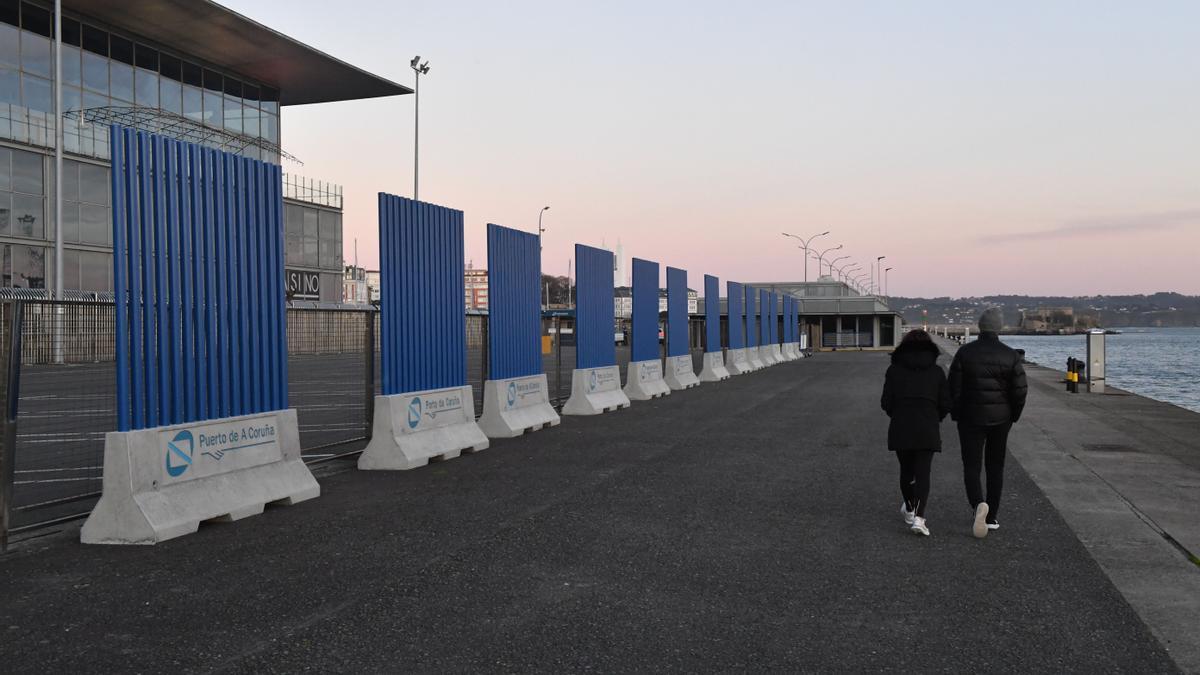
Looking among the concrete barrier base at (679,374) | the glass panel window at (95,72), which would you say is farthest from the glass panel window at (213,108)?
the concrete barrier base at (679,374)

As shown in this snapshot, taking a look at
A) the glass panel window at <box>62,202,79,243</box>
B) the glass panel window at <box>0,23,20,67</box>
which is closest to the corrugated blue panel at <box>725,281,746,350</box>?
the glass panel window at <box>62,202,79,243</box>

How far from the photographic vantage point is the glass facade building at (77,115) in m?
36.7

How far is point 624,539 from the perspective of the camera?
24.6 ft

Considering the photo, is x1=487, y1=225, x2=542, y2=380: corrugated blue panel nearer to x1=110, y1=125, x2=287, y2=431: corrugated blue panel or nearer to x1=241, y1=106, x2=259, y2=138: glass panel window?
x1=110, y1=125, x2=287, y2=431: corrugated blue panel

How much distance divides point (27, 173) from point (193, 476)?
35.1 meters

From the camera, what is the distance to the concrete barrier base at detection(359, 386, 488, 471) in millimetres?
11500

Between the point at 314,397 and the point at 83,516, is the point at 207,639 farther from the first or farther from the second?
the point at 314,397

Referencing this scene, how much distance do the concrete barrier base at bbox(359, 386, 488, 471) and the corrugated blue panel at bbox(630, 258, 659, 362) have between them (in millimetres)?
9667

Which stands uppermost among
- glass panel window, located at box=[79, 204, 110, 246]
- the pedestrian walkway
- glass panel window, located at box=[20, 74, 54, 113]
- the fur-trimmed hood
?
glass panel window, located at box=[20, 74, 54, 113]

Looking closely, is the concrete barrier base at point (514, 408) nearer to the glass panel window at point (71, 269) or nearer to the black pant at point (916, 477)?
the black pant at point (916, 477)

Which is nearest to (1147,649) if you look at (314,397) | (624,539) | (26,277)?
(624,539)

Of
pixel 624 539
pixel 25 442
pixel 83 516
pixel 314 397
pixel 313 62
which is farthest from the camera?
pixel 313 62

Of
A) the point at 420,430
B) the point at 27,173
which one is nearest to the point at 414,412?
the point at 420,430

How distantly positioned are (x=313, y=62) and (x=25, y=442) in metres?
38.3
